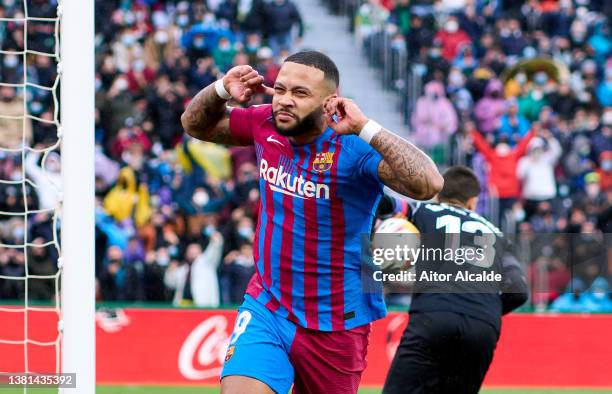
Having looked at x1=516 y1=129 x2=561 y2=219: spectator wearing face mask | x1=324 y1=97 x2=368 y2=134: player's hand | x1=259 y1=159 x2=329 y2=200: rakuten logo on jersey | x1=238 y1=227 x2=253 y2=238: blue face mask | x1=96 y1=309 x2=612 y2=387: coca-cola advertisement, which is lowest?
x1=96 y1=309 x2=612 y2=387: coca-cola advertisement

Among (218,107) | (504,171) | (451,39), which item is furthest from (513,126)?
(218,107)

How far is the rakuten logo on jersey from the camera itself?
5918mm

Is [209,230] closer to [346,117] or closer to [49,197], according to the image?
[49,197]

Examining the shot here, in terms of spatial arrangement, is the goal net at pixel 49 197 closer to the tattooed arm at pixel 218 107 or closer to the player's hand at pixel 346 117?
the tattooed arm at pixel 218 107

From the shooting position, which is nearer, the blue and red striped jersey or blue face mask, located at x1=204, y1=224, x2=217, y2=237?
the blue and red striped jersey

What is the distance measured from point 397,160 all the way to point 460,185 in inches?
81.4

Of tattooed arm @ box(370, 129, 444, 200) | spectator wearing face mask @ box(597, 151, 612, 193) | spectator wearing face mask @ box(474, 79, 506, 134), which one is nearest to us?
tattooed arm @ box(370, 129, 444, 200)

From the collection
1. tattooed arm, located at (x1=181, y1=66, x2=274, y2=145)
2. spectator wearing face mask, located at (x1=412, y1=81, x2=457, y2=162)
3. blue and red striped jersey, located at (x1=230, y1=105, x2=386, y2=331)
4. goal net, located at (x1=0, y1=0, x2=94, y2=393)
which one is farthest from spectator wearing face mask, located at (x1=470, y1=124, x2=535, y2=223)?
blue and red striped jersey, located at (x1=230, y1=105, x2=386, y2=331)

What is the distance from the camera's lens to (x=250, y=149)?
1638 centimetres

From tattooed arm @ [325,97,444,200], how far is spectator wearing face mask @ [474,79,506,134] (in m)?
13.1

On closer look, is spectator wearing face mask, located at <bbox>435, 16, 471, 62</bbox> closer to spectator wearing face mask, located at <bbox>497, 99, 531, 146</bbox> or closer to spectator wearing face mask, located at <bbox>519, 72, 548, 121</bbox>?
spectator wearing face mask, located at <bbox>519, 72, 548, 121</bbox>

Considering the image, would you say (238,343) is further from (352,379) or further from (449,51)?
(449,51)

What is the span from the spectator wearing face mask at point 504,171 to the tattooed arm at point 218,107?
1080 centimetres

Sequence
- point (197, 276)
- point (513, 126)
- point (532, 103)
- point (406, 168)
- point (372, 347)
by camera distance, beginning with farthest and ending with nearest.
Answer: point (532, 103) → point (513, 126) → point (197, 276) → point (372, 347) → point (406, 168)
